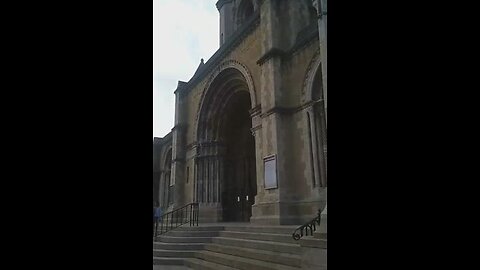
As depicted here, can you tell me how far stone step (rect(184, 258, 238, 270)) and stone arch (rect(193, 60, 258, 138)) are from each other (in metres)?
5.08

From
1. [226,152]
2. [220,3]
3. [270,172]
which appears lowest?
[270,172]

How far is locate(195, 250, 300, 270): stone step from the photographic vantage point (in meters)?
5.81

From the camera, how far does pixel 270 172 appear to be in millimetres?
9000

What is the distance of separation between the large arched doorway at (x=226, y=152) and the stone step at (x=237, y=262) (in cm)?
520

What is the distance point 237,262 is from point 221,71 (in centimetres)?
815

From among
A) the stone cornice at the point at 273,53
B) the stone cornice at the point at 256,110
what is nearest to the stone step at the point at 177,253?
the stone cornice at the point at 256,110

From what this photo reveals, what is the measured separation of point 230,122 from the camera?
13.9m

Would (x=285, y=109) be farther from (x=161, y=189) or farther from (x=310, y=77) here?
(x=161, y=189)

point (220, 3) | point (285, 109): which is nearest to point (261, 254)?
point (285, 109)

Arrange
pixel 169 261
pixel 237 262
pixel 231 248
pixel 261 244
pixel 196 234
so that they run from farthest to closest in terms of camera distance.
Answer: pixel 196 234 < pixel 169 261 < pixel 231 248 < pixel 261 244 < pixel 237 262

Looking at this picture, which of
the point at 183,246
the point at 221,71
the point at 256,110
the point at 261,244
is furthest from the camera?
the point at 221,71

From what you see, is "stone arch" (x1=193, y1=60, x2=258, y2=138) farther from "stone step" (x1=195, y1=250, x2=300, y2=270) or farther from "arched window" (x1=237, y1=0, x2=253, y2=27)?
"arched window" (x1=237, y1=0, x2=253, y2=27)
